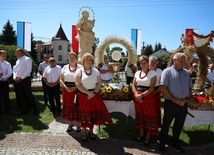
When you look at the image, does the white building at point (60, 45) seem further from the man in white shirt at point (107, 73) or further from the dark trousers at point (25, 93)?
the man in white shirt at point (107, 73)

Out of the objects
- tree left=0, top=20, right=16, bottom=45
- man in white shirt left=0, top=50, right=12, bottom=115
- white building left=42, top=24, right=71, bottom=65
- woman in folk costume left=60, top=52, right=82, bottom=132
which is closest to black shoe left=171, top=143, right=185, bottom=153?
woman in folk costume left=60, top=52, right=82, bottom=132

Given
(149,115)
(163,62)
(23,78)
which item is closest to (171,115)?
(149,115)

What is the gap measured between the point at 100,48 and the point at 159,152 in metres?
3.34

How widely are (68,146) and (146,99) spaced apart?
5.97 feet

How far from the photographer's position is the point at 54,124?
6105 millimetres

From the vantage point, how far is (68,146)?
4609 mm

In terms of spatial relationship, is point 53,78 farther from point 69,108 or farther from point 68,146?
point 68,146

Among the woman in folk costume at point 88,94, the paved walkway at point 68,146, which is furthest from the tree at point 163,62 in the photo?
the woman in folk costume at point 88,94

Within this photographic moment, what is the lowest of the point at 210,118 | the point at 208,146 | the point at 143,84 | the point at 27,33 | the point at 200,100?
the point at 208,146

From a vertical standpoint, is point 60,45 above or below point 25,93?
above

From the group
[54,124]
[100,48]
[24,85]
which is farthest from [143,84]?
[24,85]

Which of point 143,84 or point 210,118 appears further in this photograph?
point 210,118

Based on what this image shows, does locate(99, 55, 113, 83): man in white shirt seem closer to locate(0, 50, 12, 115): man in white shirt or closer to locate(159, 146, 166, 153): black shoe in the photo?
locate(159, 146, 166, 153): black shoe

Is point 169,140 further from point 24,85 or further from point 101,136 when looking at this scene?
point 24,85
